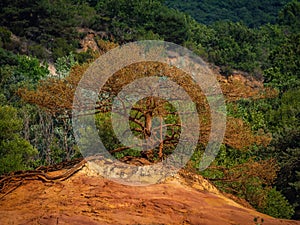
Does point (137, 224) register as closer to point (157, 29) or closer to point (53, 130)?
point (53, 130)

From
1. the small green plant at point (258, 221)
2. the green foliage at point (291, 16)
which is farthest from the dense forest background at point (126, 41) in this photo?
the small green plant at point (258, 221)

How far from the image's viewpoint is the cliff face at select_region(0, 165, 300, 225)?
10.9 m

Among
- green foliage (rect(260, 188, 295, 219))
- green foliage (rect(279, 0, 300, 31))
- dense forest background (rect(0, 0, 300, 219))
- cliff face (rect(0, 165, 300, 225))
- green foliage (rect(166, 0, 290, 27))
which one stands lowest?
cliff face (rect(0, 165, 300, 225))

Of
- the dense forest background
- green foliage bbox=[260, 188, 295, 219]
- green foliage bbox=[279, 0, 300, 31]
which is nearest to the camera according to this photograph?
the dense forest background

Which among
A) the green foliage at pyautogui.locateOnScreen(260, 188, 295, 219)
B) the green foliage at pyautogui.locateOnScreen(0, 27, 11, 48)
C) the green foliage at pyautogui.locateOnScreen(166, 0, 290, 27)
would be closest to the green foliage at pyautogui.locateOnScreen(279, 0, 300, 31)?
the green foliage at pyautogui.locateOnScreen(166, 0, 290, 27)

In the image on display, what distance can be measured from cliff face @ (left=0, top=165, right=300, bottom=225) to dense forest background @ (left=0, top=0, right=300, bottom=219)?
15.2ft

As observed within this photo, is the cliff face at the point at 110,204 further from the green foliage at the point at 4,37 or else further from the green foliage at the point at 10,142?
the green foliage at the point at 4,37

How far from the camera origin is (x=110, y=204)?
11438 mm

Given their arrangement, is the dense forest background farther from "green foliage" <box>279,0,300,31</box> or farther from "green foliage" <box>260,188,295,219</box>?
"green foliage" <box>279,0,300,31</box>

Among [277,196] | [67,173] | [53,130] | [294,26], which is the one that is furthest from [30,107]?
[294,26]

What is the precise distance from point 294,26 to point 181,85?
269 feet

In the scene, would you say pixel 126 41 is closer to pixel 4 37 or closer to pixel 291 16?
pixel 4 37

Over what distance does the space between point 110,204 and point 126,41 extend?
2302 inches

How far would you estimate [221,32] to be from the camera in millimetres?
83000
